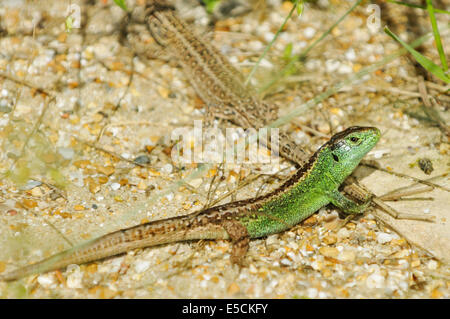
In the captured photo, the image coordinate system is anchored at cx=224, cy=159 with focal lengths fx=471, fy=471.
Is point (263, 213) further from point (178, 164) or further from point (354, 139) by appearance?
point (178, 164)

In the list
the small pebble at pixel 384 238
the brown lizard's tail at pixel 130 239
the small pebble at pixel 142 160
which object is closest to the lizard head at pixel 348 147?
the small pebble at pixel 384 238

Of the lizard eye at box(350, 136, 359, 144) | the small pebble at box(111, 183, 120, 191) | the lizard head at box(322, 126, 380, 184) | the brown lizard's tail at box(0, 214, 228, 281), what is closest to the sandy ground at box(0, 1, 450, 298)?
the small pebble at box(111, 183, 120, 191)

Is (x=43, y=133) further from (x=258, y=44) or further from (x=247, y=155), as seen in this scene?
(x=258, y=44)

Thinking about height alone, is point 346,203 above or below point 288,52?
below

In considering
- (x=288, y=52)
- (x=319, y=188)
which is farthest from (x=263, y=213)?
(x=288, y=52)

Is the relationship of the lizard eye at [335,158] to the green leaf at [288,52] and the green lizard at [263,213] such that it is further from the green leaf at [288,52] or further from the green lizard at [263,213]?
the green leaf at [288,52]

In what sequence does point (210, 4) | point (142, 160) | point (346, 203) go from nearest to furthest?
1. point (346, 203)
2. point (142, 160)
3. point (210, 4)

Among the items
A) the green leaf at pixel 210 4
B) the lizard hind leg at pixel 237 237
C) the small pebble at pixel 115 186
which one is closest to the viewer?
the lizard hind leg at pixel 237 237
